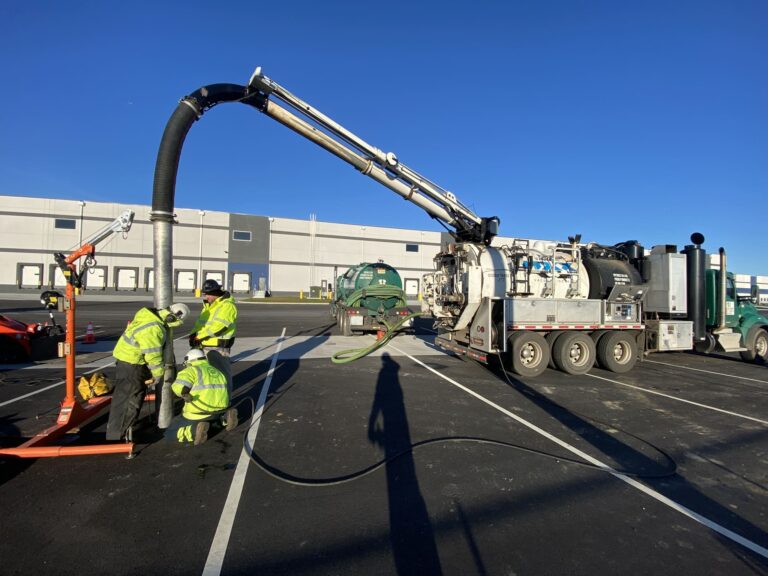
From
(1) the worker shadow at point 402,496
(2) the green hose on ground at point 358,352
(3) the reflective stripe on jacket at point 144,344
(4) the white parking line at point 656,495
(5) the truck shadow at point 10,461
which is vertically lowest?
(4) the white parking line at point 656,495

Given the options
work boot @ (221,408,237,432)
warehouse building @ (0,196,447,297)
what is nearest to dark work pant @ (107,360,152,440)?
work boot @ (221,408,237,432)

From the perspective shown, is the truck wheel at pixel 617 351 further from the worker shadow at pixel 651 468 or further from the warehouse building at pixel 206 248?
the warehouse building at pixel 206 248

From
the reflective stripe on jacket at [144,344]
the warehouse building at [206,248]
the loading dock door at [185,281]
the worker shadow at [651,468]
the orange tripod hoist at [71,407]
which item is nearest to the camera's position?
the worker shadow at [651,468]

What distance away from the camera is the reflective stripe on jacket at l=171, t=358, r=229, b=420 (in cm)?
464

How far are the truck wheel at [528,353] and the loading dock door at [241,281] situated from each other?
41.2 m

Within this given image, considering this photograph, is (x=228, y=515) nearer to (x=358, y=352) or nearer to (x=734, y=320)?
(x=358, y=352)

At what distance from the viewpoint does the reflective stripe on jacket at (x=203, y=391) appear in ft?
15.2

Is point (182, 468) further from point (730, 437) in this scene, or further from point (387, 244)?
point (387, 244)

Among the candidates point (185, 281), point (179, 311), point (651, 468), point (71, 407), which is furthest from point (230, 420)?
point (185, 281)

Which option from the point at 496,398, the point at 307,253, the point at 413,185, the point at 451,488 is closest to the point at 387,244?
the point at 307,253

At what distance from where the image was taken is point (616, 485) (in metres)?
3.85

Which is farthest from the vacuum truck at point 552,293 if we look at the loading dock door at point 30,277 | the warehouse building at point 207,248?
the loading dock door at point 30,277

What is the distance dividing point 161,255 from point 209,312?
97cm

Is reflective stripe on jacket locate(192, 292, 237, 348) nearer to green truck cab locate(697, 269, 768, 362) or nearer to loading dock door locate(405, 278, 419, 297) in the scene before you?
green truck cab locate(697, 269, 768, 362)
